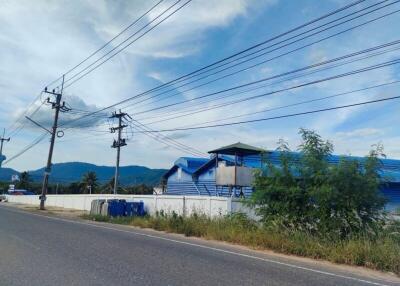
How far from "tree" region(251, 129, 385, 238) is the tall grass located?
551mm

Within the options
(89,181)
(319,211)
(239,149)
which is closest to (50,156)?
(239,149)

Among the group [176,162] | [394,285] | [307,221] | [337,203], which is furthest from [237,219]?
[176,162]

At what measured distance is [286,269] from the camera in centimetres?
917

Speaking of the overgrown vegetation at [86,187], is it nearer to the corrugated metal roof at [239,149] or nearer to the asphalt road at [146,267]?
the corrugated metal roof at [239,149]

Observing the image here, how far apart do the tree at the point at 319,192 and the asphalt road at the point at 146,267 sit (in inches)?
115

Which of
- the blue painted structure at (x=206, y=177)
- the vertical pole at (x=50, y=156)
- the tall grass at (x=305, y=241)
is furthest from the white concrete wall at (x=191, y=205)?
the vertical pole at (x=50, y=156)

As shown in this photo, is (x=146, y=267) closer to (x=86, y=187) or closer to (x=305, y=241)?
(x=305, y=241)

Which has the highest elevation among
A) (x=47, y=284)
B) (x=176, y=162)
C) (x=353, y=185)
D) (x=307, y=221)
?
(x=176, y=162)

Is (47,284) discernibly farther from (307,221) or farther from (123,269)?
(307,221)

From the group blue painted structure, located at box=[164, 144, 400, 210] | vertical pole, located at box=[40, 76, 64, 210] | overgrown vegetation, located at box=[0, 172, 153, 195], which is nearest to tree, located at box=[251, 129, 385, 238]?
blue painted structure, located at box=[164, 144, 400, 210]

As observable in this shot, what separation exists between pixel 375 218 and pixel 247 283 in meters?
7.08

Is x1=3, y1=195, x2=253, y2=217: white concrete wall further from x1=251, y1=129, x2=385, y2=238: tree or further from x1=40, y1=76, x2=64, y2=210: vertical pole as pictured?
x1=40, y1=76, x2=64, y2=210: vertical pole

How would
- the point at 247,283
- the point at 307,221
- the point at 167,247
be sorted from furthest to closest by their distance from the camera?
the point at 307,221, the point at 167,247, the point at 247,283

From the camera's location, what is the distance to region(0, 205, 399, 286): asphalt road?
7.52m
